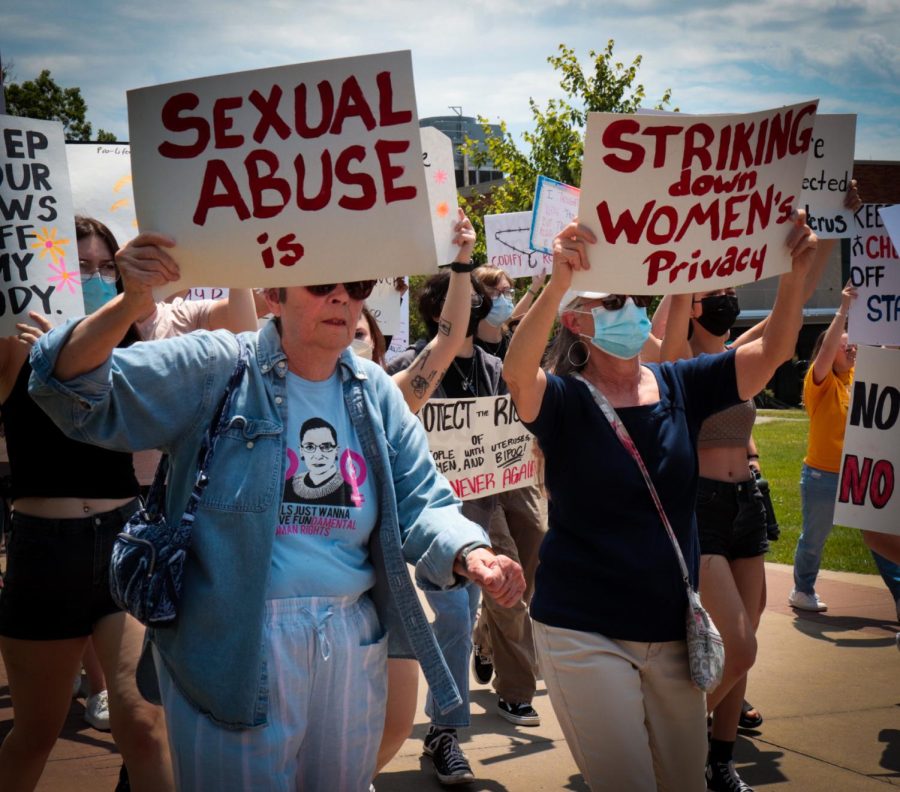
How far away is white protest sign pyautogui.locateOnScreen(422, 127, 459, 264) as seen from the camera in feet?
16.3

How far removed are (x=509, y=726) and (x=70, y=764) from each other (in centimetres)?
225

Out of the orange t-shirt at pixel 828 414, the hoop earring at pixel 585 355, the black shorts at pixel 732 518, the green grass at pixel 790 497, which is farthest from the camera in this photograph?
the green grass at pixel 790 497

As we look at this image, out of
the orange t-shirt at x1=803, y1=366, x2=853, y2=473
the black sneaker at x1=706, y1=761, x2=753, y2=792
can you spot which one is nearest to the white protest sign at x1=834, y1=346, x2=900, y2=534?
the black sneaker at x1=706, y1=761, x2=753, y2=792

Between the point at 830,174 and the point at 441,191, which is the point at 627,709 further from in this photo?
the point at 830,174

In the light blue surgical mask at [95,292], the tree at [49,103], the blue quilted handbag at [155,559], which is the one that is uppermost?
the tree at [49,103]

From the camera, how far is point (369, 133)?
9.66 feet

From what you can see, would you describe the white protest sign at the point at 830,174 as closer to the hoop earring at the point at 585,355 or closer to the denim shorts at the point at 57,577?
the hoop earring at the point at 585,355

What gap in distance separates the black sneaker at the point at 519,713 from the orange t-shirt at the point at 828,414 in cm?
340

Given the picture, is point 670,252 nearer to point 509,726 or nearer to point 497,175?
point 509,726

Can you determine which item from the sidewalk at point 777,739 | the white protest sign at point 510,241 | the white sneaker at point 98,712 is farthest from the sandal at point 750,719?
the white protest sign at point 510,241

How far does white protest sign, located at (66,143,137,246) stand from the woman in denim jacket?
2448 mm

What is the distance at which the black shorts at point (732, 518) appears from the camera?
511 cm

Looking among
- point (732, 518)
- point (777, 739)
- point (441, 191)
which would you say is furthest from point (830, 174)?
point (777, 739)

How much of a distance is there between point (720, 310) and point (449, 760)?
2538 millimetres
